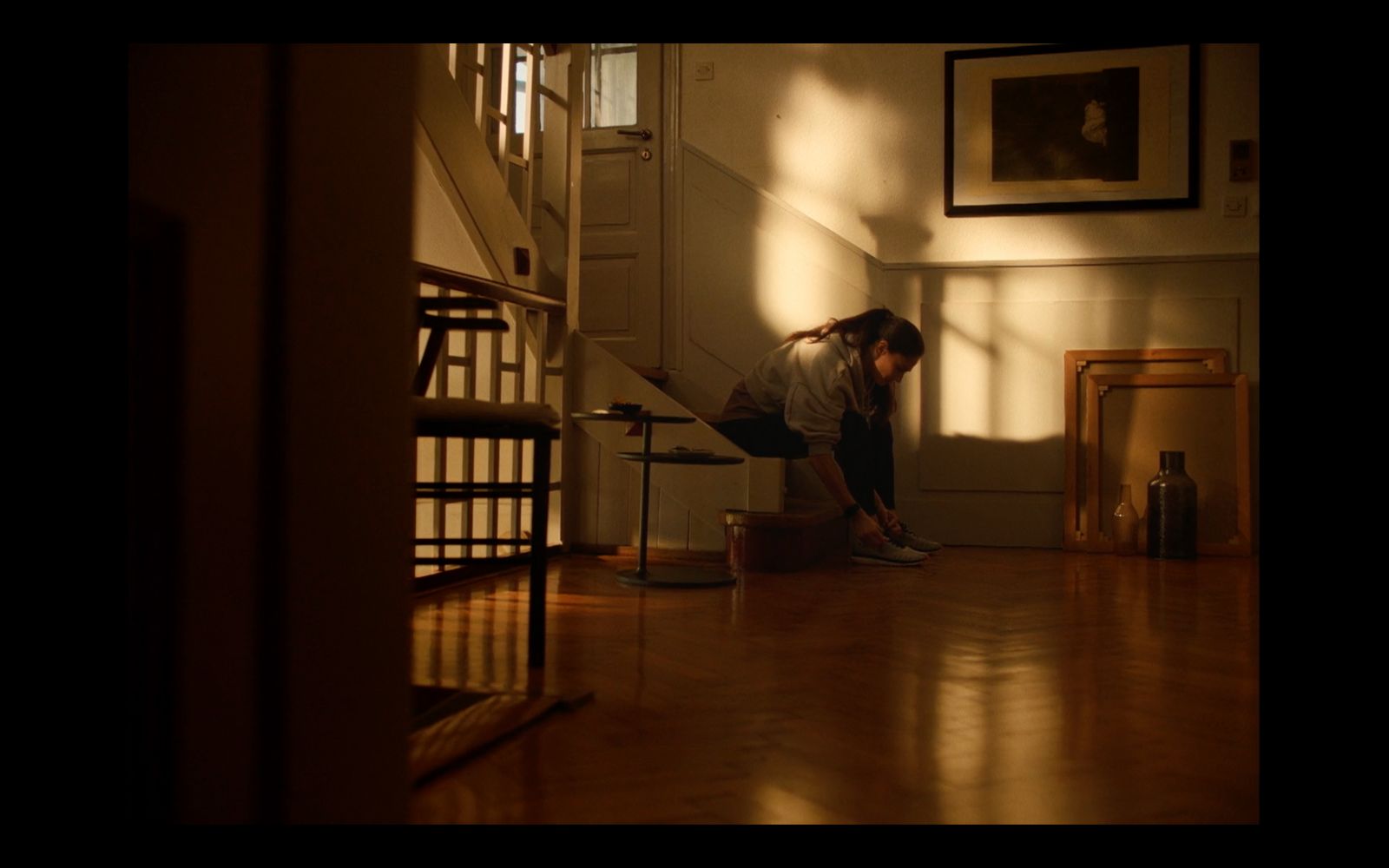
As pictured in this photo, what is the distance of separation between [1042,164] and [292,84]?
14.3 ft

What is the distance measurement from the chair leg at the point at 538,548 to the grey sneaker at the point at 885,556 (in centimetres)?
205

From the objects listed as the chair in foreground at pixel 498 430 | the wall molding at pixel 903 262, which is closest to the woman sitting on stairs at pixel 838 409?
the wall molding at pixel 903 262

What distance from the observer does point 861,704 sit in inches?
70.5

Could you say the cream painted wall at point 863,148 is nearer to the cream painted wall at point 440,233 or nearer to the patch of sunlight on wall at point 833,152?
the patch of sunlight on wall at point 833,152

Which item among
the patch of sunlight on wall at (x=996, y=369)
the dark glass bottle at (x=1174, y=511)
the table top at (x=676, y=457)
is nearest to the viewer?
the table top at (x=676, y=457)

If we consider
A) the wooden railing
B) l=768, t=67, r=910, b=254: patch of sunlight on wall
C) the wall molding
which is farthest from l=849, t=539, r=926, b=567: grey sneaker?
l=768, t=67, r=910, b=254: patch of sunlight on wall

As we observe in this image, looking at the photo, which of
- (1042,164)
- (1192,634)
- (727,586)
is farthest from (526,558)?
(1042,164)

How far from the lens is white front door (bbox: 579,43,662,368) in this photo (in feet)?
15.7

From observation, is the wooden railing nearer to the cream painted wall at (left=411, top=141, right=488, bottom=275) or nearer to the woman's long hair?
the cream painted wall at (left=411, top=141, right=488, bottom=275)

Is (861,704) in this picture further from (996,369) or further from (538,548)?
(996,369)

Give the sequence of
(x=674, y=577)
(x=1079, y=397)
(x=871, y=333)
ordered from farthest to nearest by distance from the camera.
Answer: (x=1079, y=397)
(x=871, y=333)
(x=674, y=577)

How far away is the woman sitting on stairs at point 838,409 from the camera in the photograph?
3.84m

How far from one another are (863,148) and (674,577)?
253cm

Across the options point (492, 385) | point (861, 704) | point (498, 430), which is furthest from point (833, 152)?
point (861, 704)
